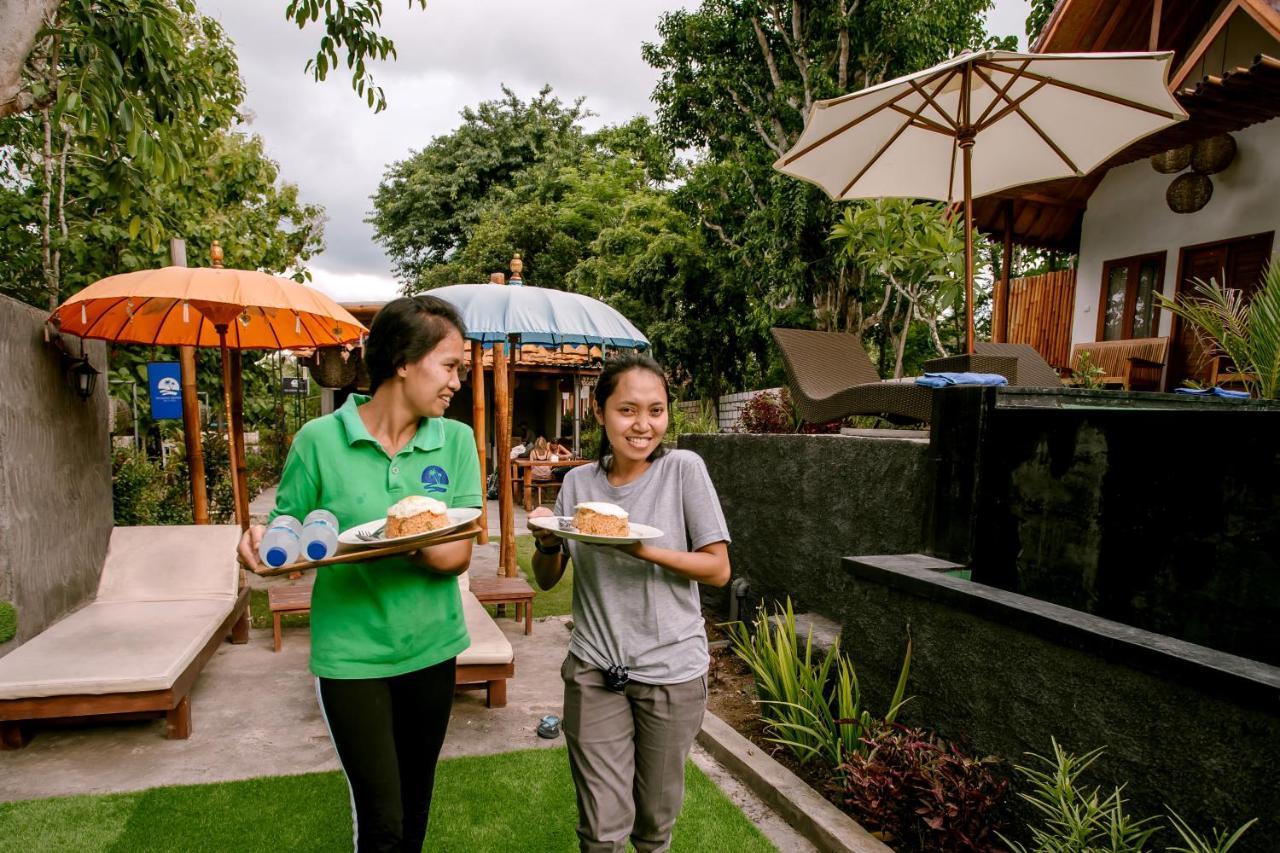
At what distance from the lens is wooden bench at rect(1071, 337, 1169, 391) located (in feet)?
26.3

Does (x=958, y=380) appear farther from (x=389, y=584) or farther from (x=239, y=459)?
(x=239, y=459)

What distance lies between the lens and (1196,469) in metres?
2.43

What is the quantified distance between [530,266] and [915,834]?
20506 mm

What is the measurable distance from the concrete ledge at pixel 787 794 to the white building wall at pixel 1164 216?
8122mm

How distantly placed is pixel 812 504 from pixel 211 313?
4.59m

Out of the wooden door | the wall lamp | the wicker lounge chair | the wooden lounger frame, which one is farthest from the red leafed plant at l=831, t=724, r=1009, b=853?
the wooden door

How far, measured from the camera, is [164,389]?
6.80 m

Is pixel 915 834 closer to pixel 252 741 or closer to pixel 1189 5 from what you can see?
pixel 252 741

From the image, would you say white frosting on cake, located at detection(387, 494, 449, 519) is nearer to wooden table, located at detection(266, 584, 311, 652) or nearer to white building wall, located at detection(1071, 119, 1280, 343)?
wooden table, located at detection(266, 584, 311, 652)

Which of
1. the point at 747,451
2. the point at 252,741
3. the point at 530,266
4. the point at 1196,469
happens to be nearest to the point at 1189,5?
the point at 747,451

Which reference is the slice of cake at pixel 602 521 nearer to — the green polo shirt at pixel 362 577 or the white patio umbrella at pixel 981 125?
the green polo shirt at pixel 362 577

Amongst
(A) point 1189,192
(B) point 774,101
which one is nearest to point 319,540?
(A) point 1189,192

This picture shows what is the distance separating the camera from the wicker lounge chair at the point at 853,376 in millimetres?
4449

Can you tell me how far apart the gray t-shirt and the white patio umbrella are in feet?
10.4
